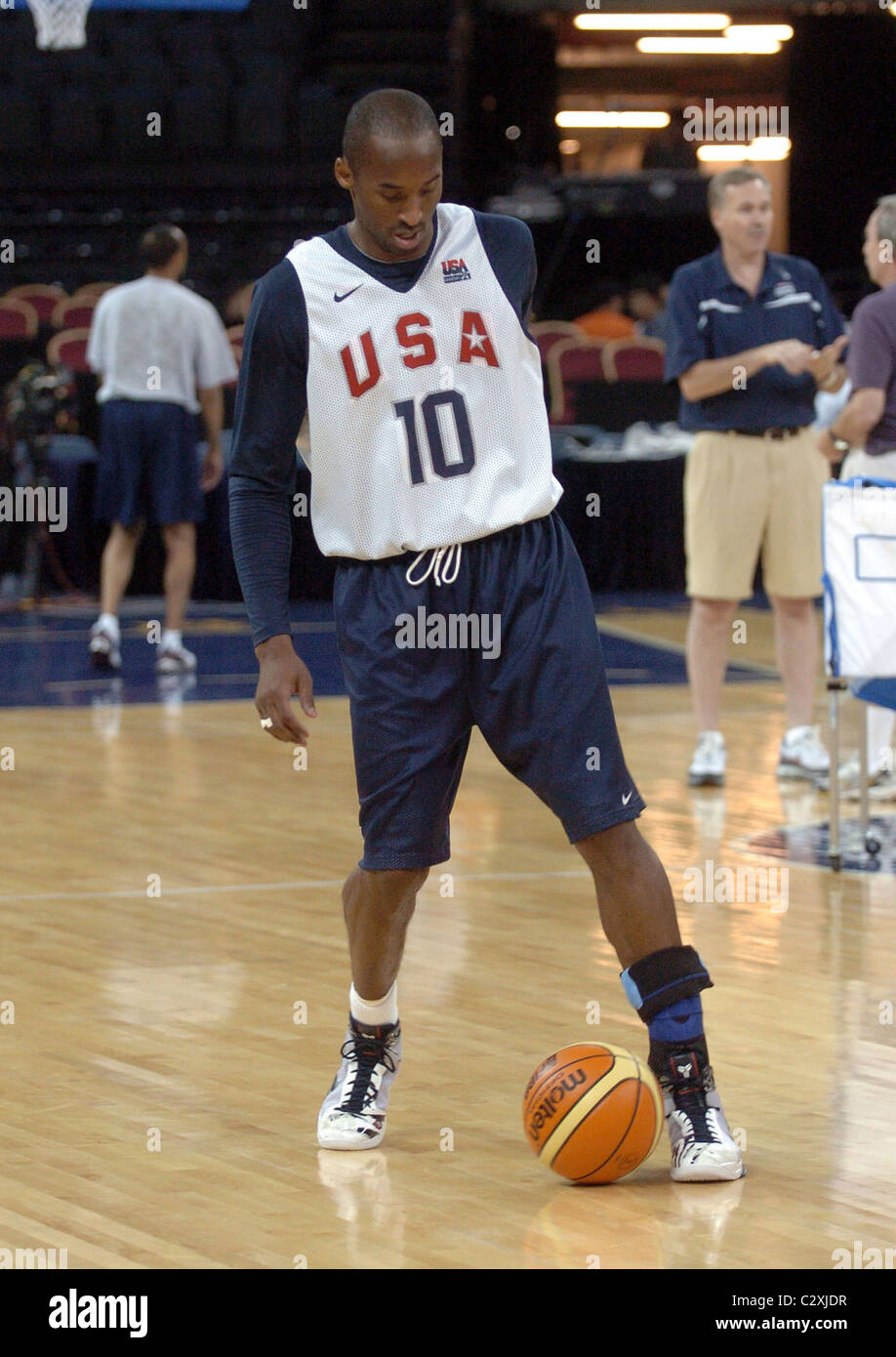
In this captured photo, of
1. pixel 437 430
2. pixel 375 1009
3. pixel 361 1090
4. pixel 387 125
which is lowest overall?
pixel 361 1090

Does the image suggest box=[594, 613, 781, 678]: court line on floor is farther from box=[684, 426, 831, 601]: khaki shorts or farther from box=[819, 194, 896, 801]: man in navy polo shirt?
box=[819, 194, 896, 801]: man in navy polo shirt

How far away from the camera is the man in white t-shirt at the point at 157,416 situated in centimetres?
1048

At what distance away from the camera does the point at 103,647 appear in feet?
34.4

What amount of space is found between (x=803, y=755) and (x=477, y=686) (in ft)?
13.6

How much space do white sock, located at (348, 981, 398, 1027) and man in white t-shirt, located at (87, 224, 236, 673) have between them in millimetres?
6679

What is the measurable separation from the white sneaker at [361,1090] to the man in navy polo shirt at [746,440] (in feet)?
12.2

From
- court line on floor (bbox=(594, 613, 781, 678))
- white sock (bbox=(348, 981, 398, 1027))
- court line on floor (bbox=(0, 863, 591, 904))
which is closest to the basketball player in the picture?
white sock (bbox=(348, 981, 398, 1027))

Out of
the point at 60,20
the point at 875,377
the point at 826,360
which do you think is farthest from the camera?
the point at 60,20

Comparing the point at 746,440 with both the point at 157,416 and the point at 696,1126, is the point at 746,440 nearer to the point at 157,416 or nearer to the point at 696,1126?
the point at 157,416

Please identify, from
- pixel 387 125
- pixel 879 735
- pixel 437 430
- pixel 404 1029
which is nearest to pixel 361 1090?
pixel 404 1029

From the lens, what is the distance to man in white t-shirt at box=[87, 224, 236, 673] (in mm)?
10484
